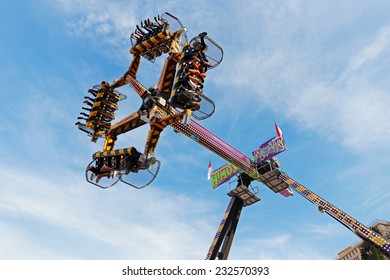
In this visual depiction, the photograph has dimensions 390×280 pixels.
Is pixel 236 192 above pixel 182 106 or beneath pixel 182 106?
above

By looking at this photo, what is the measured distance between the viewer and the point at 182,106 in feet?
33.4

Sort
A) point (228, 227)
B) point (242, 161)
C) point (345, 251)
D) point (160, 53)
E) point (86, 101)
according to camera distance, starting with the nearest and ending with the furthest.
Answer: point (160, 53)
point (86, 101)
point (242, 161)
point (228, 227)
point (345, 251)

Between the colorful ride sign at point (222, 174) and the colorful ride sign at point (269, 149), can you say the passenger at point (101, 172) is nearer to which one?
the colorful ride sign at point (269, 149)

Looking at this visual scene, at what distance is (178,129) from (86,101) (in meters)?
4.58

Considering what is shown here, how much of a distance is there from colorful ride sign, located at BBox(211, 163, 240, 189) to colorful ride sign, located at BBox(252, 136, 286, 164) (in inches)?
98.7

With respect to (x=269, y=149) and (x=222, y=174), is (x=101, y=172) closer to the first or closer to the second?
(x=269, y=149)

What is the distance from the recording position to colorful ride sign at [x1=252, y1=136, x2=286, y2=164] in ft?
65.9

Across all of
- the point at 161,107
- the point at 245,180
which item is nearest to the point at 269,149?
the point at 245,180

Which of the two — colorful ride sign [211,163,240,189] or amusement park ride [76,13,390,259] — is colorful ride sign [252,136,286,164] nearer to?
amusement park ride [76,13,390,259]

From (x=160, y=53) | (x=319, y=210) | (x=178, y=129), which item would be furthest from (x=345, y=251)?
(x=160, y=53)

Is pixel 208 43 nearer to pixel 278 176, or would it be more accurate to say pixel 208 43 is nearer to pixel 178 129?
pixel 178 129

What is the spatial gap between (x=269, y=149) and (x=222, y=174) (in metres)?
5.18

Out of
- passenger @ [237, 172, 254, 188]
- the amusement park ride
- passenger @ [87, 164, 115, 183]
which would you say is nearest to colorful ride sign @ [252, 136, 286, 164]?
the amusement park ride

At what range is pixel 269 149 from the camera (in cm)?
2072
